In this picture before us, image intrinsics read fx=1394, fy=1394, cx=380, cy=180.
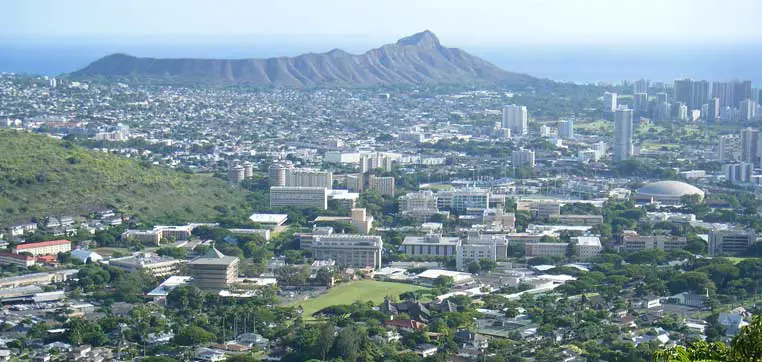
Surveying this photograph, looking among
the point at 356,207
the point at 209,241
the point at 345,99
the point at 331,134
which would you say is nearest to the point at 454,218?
the point at 356,207

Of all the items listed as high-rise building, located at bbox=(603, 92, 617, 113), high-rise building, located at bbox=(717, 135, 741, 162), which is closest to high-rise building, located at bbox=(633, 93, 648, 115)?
high-rise building, located at bbox=(603, 92, 617, 113)

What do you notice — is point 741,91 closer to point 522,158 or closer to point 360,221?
point 522,158

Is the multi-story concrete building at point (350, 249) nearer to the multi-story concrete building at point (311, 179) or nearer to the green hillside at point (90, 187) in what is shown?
the green hillside at point (90, 187)

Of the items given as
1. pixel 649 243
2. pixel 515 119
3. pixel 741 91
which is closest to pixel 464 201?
pixel 649 243

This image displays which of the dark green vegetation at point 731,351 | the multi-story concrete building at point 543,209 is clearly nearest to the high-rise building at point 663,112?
the multi-story concrete building at point 543,209

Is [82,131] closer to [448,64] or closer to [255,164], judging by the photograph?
[255,164]

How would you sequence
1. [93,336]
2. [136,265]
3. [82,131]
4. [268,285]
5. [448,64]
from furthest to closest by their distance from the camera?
1. [448,64]
2. [82,131]
3. [136,265]
4. [268,285]
5. [93,336]
